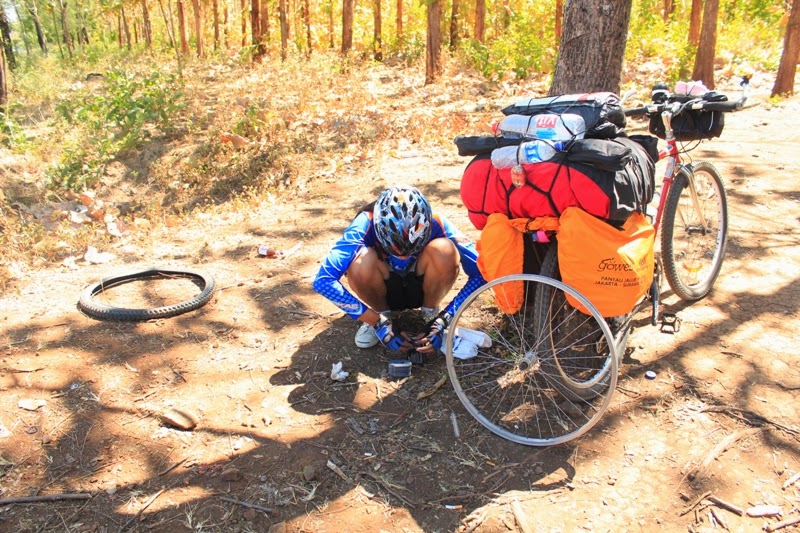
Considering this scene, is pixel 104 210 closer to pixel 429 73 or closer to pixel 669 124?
pixel 429 73

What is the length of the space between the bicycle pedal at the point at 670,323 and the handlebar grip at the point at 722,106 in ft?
4.07

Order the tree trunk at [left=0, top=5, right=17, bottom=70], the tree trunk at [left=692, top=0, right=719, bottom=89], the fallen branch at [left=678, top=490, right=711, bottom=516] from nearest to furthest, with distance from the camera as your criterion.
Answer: the fallen branch at [left=678, top=490, right=711, bottom=516]
the tree trunk at [left=692, top=0, right=719, bottom=89]
the tree trunk at [left=0, top=5, right=17, bottom=70]

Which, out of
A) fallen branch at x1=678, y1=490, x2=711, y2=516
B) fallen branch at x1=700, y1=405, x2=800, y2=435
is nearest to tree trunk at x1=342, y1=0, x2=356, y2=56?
fallen branch at x1=700, y1=405, x2=800, y2=435

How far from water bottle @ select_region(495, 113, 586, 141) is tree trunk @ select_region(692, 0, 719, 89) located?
28.4 ft

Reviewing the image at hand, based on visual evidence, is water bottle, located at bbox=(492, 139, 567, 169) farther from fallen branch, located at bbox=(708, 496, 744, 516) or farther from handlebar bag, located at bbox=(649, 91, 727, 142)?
fallen branch, located at bbox=(708, 496, 744, 516)

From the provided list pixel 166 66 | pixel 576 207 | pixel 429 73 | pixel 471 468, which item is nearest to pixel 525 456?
pixel 471 468

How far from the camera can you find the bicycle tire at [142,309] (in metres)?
3.90

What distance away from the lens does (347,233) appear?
11.2ft

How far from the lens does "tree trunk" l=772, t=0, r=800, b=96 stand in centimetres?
926

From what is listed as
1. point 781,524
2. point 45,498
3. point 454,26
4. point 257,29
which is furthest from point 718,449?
point 454,26

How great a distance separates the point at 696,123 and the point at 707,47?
8.00 meters

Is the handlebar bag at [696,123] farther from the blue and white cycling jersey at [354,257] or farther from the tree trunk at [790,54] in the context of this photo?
the tree trunk at [790,54]

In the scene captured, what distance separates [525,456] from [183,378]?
6.63 ft

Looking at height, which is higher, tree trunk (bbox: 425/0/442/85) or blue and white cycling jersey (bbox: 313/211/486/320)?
tree trunk (bbox: 425/0/442/85)
